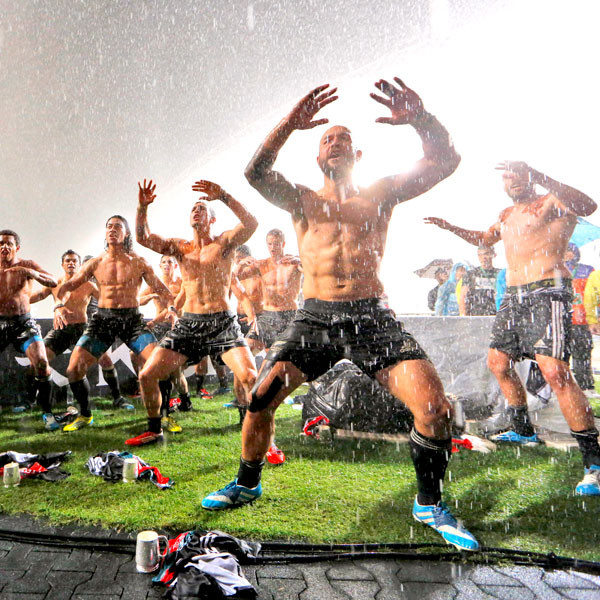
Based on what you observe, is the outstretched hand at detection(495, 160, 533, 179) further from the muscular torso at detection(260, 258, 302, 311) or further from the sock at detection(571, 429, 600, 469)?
the muscular torso at detection(260, 258, 302, 311)

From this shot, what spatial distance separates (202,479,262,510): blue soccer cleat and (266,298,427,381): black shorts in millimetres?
836

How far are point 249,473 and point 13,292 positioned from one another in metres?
4.15

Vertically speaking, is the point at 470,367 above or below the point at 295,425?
above

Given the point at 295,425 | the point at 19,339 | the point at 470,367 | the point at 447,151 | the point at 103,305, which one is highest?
the point at 447,151

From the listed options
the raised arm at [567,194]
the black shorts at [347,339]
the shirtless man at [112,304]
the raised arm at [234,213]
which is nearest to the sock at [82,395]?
the shirtless man at [112,304]

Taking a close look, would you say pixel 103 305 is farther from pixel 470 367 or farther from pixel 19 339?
pixel 470 367

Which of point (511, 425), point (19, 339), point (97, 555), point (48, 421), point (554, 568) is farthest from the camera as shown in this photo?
point (19, 339)

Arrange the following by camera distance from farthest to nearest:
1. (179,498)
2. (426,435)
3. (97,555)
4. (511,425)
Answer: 1. (511,425)
2. (179,498)
3. (426,435)
4. (97,555)

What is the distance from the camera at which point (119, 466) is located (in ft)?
10.3

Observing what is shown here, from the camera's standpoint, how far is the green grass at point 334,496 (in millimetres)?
2287

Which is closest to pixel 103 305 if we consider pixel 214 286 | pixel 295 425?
pixel 214 286

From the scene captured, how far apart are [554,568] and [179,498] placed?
209cm

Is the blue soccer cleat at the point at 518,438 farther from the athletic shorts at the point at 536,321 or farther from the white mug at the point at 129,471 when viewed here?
the white mug at the point at 129,471

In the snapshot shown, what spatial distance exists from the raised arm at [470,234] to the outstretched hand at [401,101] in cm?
182
